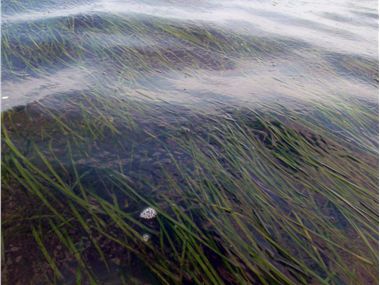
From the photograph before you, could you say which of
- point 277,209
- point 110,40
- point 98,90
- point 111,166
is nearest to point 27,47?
point 110,40

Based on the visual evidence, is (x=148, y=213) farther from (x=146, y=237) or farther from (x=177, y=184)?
(x=177, y=184)

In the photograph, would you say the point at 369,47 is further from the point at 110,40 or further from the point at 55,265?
the point at 55,265

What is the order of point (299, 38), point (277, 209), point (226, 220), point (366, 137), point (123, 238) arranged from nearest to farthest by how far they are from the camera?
point (123, 238)
point (226, 220)
point (277, 209)
point (366, 137)
point (299, 38)

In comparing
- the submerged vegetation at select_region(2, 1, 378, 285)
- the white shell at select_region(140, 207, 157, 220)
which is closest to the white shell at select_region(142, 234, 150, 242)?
the submerged vegetation at select_region(2, 1, 378, 285)

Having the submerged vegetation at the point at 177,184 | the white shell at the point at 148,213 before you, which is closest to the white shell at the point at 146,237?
the submerged vegetation at the point at 177,184

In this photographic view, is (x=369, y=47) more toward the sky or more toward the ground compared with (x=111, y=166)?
more toward the sky

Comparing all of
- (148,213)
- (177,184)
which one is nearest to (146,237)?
(148,213)
